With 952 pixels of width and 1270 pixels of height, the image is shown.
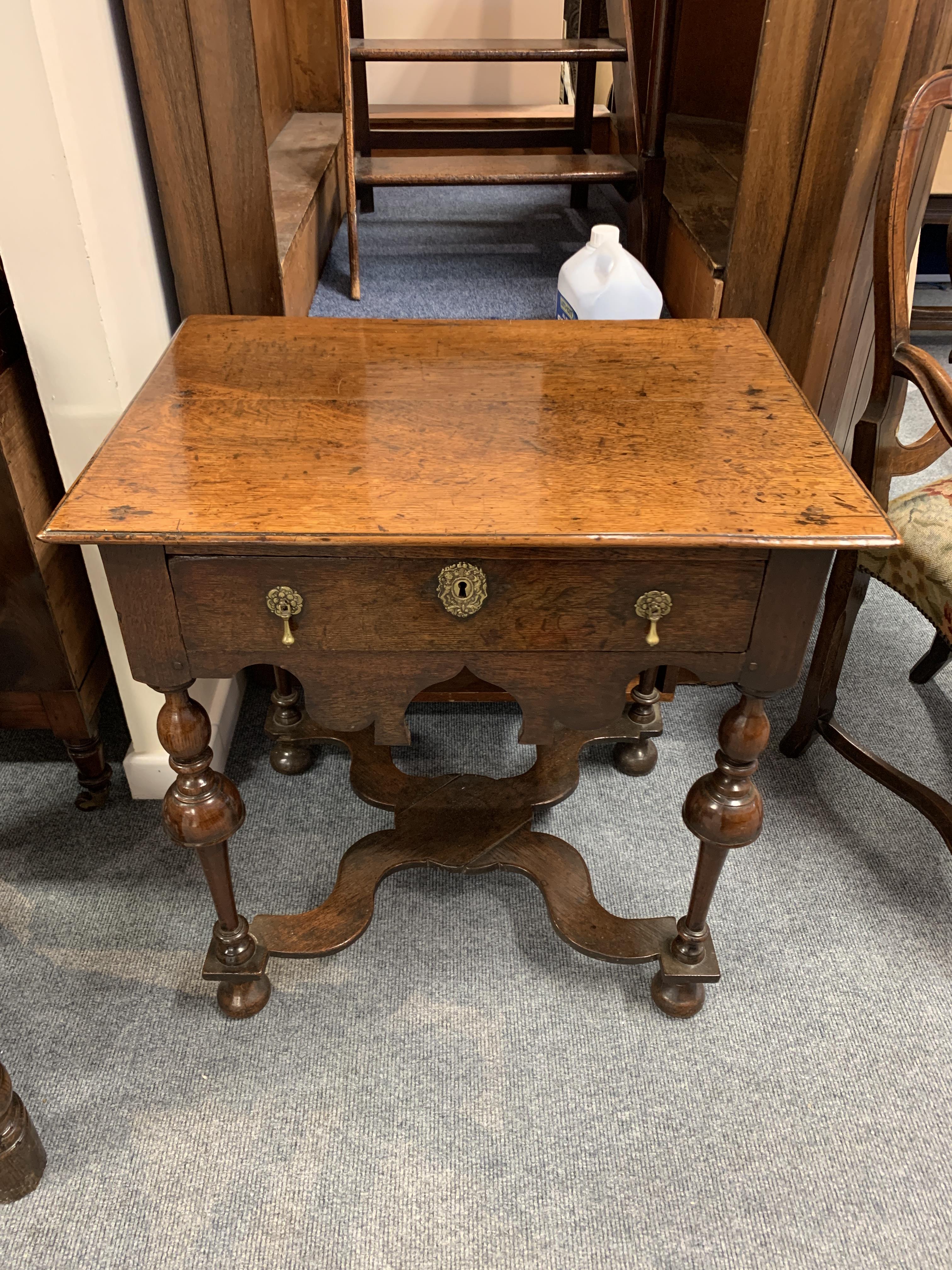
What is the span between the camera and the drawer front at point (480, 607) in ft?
3.23

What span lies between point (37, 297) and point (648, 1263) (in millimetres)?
1460

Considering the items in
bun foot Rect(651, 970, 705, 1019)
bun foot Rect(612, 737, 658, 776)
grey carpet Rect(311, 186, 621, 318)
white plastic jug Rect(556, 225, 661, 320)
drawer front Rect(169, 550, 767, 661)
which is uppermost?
white plastic jug Rect(556, 225, 661, 320)

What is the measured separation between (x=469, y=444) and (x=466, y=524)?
0.17 m

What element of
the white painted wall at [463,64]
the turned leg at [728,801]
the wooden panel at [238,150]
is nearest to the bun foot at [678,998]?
the turned leg at [728,801]

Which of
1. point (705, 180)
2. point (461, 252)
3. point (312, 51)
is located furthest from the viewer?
point (312, 51)

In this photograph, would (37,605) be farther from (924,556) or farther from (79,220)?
(924,556)

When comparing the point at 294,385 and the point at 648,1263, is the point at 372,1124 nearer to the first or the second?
the point at 648,1263

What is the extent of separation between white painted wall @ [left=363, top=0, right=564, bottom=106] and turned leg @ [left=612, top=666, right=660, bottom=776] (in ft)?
8.04

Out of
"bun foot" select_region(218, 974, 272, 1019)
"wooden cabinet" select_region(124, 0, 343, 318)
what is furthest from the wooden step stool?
"bun foot" select_region(218, 974, 272, 1019)

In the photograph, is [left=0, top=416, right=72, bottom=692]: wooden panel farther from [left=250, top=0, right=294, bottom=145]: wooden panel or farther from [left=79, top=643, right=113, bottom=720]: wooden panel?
[left=250, top=0, right=294, bottom=145]: wooden panel

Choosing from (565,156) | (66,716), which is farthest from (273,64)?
(66,716)

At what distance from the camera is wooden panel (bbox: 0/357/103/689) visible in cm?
140

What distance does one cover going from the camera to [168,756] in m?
1.66

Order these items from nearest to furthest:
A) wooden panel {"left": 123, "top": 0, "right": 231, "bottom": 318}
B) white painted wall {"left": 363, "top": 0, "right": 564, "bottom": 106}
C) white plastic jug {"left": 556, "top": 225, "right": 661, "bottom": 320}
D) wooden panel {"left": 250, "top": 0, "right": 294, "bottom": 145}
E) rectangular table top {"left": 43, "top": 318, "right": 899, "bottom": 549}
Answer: rectangular table top {"left": 43, "top": 318, "right": 899, "bottom": 549}, wooden panel {"left": 123, "top": 0, "right": 231, "bottom": 318}, white plastic jug {"left": 556, "top": 225, "right": 661, "bottom": 320}, wooden panel {"left": 250, "top": 0, "right": 294, "bottom": 145}, white painted wall {"left": 363, "top": 0, "right": 564, "bottom": 106}
